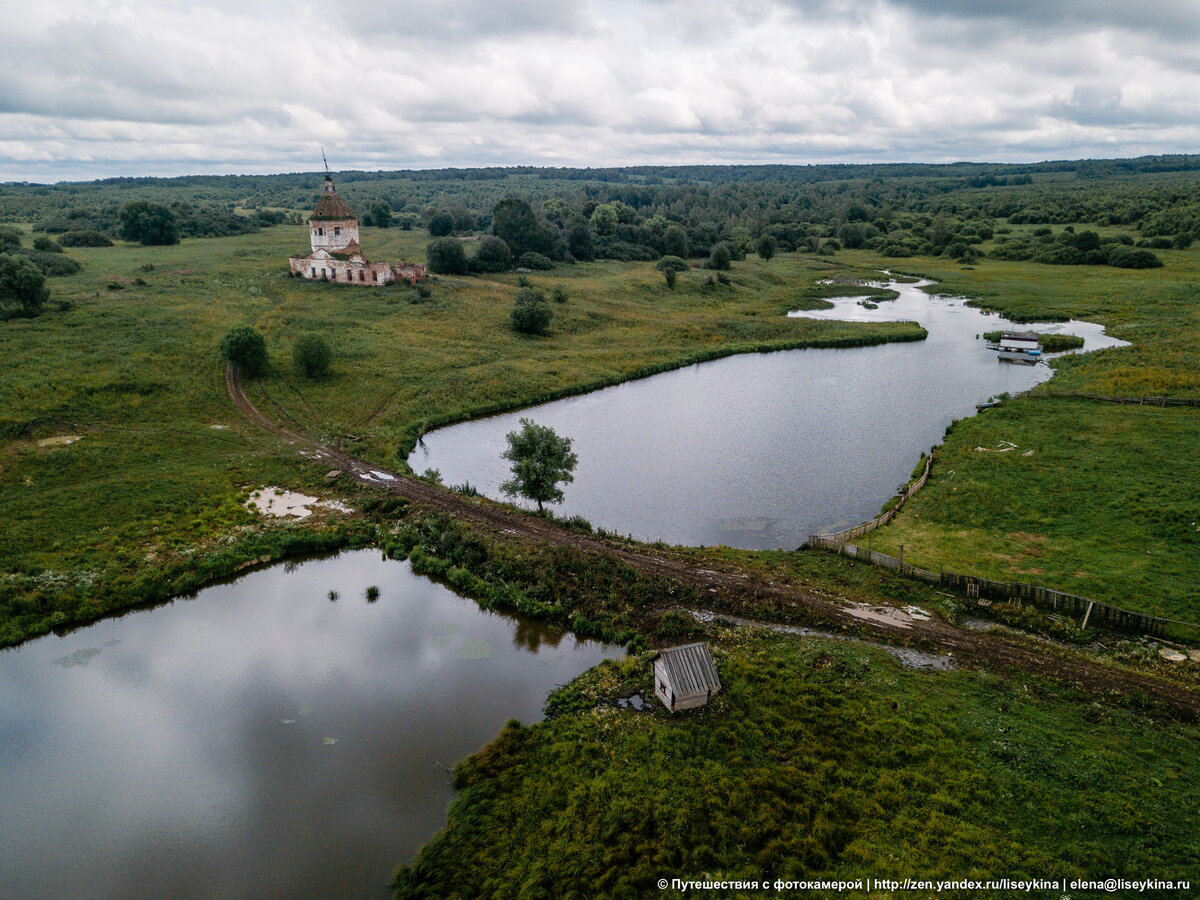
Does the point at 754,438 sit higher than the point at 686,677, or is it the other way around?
the point at 686,677

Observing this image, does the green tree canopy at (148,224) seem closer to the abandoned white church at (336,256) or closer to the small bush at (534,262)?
the abandoned white church at (336,256)

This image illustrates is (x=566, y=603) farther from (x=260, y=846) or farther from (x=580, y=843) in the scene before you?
(x=260, y=846)

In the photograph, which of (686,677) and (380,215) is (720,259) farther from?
(686,677)

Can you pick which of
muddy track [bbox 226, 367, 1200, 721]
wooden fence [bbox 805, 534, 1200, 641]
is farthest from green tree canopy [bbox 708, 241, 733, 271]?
wooden fence [bbox 805, 534, 1200, 641]

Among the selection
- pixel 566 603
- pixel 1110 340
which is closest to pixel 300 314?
pixel 566 603

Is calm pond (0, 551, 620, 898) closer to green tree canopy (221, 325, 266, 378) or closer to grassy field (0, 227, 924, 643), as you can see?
grassy field (0, 227, 924, 643)

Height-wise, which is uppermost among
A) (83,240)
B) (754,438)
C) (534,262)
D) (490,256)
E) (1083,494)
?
(83,240)

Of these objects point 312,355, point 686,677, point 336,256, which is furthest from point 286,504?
point 336,256
